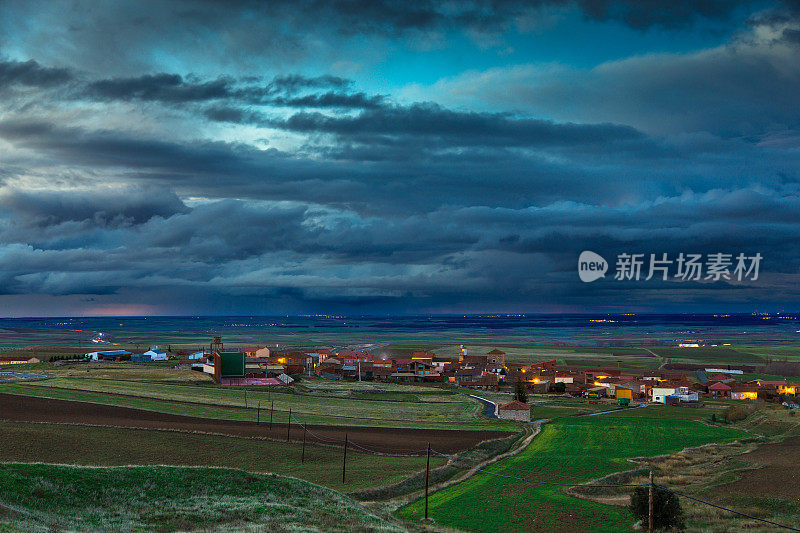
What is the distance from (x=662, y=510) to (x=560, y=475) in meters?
16.2

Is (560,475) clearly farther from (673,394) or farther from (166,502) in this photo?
(673,394)

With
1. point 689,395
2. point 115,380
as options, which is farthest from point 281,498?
point 689,395

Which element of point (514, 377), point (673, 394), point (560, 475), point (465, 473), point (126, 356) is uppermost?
point (560, 475)

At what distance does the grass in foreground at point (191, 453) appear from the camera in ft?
143

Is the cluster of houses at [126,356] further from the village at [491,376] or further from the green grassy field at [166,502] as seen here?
the green grassy field at [166,502]

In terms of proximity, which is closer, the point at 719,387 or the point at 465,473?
the point at 465,473

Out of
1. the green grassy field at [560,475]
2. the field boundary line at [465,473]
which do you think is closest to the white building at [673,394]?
the green grassy field at [560,475]

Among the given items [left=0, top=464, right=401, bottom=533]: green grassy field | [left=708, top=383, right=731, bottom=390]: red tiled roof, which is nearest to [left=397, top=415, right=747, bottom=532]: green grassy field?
[left=0, top=464, right=401, bottom=533]: green grassy field

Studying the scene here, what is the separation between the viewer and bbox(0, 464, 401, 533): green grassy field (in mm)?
25016

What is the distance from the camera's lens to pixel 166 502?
29328 mm

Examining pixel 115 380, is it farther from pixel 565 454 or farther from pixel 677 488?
pixel 677 488

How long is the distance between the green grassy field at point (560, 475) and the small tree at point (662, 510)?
1585 millimetres

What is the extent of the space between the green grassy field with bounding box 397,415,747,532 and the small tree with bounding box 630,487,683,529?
159 cm

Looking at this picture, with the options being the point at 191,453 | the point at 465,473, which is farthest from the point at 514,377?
the point at 191,453
